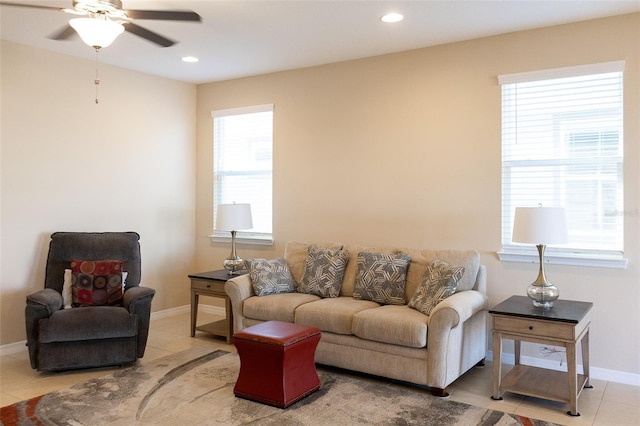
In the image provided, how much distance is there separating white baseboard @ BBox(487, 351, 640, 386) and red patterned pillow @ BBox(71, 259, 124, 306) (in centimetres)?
322

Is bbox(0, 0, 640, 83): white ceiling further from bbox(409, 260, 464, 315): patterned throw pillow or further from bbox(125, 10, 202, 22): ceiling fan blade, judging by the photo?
bbox(409, 260, 464, 315): patterned throw pillow

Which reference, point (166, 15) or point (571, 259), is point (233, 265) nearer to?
point (166, 15)

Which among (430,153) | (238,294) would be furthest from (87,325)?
→ (430,153)

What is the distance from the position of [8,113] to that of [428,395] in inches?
164

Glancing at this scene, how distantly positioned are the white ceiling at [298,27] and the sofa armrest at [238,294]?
6.88 feet

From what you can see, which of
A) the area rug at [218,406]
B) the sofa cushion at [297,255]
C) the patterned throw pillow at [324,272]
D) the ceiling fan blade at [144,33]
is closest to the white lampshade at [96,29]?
the ceiling fan blade at [144,33]

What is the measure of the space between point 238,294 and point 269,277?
0.31 meters

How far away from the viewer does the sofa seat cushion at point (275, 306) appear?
163 inches

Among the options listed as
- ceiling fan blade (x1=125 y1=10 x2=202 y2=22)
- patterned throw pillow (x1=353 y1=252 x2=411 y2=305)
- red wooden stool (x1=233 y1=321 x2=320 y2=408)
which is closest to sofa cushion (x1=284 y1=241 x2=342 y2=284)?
patterned throw pillow (x1=353 y1=252 x2=411 y2=305)

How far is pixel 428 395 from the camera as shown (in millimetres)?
3516

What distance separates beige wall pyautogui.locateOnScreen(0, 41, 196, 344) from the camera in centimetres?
453

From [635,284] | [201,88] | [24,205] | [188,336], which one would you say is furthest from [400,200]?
[24,205]

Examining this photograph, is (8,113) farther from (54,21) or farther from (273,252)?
Answer: (273,252)

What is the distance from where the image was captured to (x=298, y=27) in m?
4.10
